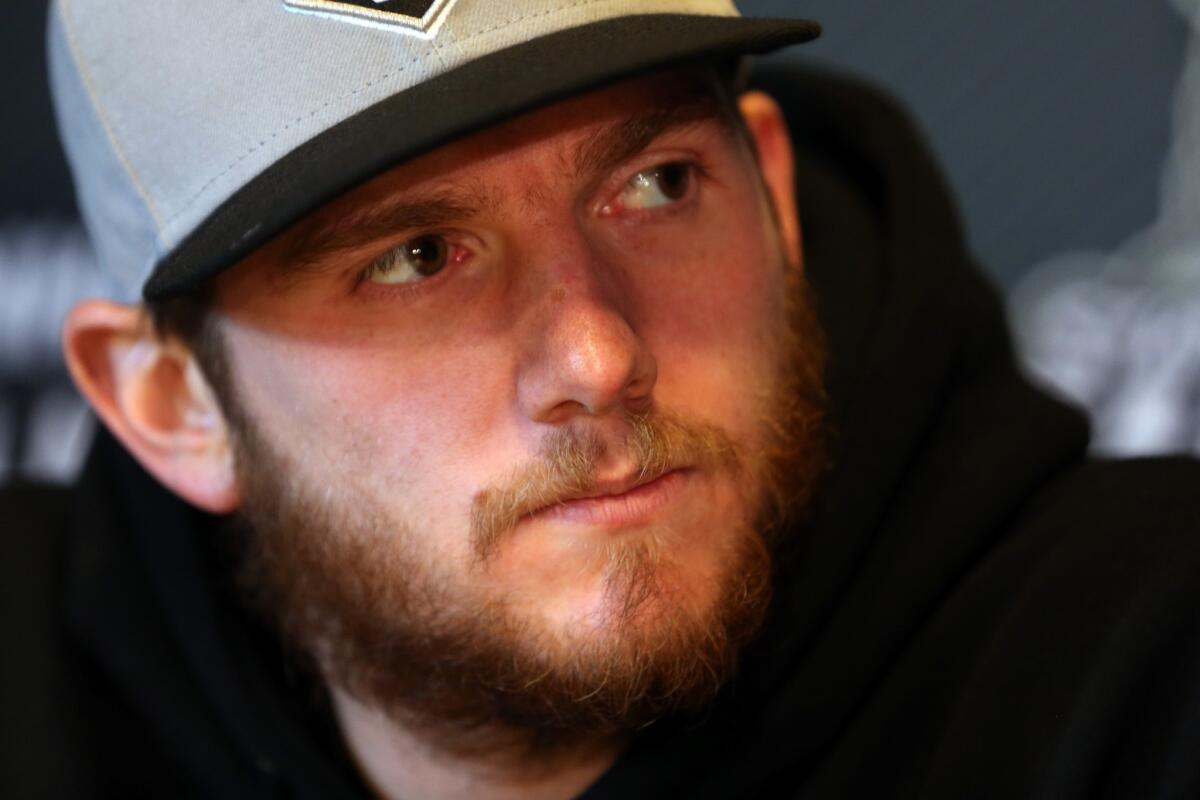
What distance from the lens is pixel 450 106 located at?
34.2 inches

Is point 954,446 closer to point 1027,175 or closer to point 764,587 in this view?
point 764,587

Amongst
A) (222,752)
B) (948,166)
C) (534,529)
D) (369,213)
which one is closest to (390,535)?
(534,529)

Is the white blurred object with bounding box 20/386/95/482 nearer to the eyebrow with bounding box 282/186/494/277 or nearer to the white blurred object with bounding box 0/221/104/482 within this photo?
the white blurred object with bounding box 0/221/104/482

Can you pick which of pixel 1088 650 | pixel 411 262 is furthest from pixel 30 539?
pixel 1088 650

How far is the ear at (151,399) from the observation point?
1198 mm

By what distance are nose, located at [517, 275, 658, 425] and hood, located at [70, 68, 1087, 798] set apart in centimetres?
26

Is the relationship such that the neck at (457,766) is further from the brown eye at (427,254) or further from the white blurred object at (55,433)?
the white blurred object at (55,433)

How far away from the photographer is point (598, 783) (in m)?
1.12

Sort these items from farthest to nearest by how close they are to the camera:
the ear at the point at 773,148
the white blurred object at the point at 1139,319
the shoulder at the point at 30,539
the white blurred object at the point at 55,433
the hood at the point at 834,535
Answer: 1. the white blurred object at the point at 55,433
2. the white blurred object at the point at 1139,319
3. the shoulder at the point at 30,539
4. the ear at the point at 773,148
5. the hood at the point at 834,535

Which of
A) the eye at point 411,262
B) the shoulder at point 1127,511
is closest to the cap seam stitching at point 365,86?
the eye at point 411,262

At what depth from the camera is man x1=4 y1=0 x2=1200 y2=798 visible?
0.93 m

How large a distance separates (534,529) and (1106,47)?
129cm

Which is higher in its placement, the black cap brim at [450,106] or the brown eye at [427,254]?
the black cap brim at [450,106]

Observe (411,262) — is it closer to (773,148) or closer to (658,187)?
(658,187)
